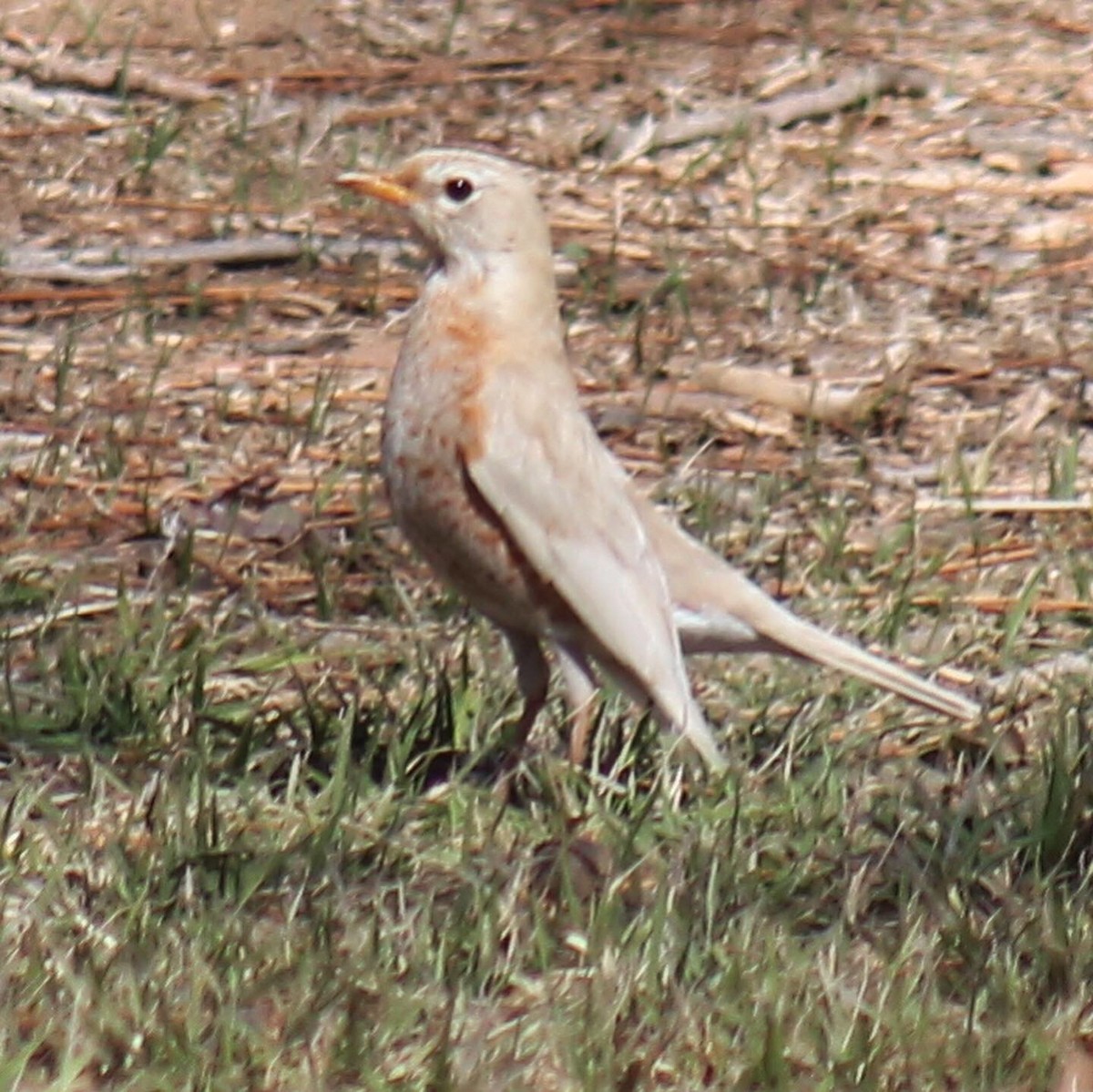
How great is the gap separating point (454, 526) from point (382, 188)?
0.69m

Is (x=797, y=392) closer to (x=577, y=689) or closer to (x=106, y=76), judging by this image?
(x=577, y=689)

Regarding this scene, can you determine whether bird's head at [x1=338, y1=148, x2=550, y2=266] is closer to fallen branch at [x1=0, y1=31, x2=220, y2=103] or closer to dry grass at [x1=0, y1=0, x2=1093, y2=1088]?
dry grass at [x1=0, y1=0, x2=1093, y2=1088]

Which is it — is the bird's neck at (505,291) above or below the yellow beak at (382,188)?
below

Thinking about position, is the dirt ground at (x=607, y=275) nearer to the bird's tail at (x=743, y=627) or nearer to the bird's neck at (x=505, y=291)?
the bird's tail at (x=743, y=627)

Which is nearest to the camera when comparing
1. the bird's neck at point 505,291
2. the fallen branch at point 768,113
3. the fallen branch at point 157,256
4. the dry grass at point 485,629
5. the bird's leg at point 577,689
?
the dry grass at point 485,629

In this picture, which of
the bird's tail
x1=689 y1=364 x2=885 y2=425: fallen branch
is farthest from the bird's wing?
x1=689 y1=364 x2=885 y2=425: fallen branch

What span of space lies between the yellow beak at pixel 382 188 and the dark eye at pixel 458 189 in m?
0.07

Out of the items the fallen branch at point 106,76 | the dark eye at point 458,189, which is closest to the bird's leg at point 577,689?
the dark eye at point 458,189

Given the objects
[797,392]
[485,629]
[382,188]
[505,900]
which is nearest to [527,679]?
[485,629]

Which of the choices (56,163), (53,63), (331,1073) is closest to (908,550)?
(331,1073)

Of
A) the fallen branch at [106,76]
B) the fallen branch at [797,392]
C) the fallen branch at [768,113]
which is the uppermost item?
the fallen branch at [768,113]

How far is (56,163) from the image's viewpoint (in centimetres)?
725

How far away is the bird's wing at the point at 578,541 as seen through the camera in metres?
4.32

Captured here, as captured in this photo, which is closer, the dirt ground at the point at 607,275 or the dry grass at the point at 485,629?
the dry grass at the point at 485,629
